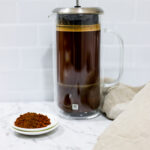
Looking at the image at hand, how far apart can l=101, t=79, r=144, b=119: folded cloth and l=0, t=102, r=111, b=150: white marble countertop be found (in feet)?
0.09

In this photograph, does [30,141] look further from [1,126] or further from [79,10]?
[79,10]

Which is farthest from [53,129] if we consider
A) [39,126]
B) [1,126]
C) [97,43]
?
[97,43]

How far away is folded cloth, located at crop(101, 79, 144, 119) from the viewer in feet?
2.62

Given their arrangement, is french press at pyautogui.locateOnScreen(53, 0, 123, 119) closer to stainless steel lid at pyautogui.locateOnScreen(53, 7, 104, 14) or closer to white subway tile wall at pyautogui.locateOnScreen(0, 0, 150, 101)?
stainless steel lid at pyautogui.locateOnScreen(53, 7, 104, 14)

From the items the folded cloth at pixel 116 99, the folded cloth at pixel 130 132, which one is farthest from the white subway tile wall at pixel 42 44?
the folded cloth at pixel 130 132

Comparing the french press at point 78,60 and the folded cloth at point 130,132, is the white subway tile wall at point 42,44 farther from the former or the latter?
the folded cloth at point 130,132

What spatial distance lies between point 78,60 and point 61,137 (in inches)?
7.8

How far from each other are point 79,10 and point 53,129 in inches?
11.8

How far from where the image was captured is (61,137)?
0.69 m

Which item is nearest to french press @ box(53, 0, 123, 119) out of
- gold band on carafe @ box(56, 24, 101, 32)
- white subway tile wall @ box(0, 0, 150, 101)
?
gold band on carafe @ box(56, 24, 101, 32)

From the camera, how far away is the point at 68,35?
733 mm

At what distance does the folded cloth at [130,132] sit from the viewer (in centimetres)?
57

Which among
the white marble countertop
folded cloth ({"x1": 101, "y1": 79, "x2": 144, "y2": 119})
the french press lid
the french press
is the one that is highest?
the french press lid

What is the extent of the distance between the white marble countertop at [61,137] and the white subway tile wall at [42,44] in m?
0.13
